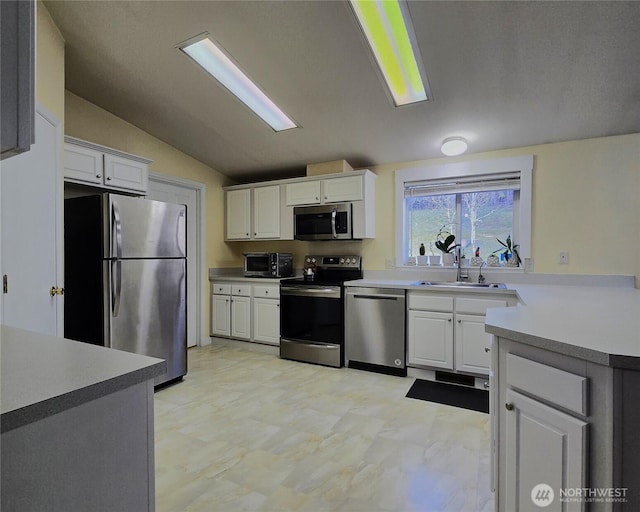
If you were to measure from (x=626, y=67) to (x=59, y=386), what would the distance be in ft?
10.5

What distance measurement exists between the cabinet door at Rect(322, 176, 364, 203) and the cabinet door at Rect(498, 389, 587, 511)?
2.69 meters

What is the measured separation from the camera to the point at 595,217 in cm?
293

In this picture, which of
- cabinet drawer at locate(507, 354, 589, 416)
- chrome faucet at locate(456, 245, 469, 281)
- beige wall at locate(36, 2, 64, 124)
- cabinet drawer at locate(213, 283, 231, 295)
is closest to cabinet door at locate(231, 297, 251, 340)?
cabinet drawer at locate(213, 283, 231, 295)

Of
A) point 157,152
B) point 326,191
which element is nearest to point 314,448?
point 326,191

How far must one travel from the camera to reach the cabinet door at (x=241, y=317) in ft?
13.4

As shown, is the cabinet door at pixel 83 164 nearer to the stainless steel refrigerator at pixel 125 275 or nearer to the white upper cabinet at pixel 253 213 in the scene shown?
the stainless steel refrigerator at pixel 125 275

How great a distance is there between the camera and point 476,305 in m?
2.91

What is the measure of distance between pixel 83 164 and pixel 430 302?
3087 millimetres

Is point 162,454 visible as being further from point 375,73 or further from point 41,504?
point 375,73

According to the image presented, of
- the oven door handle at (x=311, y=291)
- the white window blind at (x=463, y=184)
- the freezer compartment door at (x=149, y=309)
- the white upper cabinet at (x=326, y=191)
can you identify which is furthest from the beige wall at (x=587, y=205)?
the freezer compartment door at (x=149, y=309)

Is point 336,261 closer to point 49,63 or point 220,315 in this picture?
point 220,315

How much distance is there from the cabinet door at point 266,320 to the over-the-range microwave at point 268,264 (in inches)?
14.3

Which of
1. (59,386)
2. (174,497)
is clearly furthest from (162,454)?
(59,386)

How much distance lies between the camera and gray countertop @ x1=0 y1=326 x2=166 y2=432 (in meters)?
0.61
